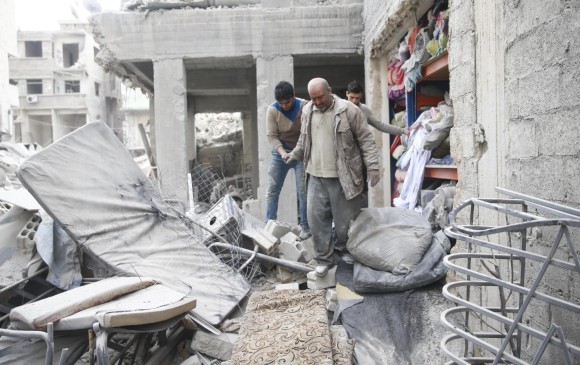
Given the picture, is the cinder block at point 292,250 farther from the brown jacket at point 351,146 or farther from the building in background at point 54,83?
the building in background at point 54,83

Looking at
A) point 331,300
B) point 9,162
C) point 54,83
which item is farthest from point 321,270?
point 54,83

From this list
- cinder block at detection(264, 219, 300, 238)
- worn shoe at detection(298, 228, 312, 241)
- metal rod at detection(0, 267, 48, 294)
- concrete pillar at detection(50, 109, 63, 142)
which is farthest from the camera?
concrete pillar at detection(50, 109, 63, 142)

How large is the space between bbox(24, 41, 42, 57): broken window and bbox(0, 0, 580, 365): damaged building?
1180 inches

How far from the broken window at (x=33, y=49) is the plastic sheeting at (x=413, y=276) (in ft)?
111

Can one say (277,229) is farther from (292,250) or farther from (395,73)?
(395,73)

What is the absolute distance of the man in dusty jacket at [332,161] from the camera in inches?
162

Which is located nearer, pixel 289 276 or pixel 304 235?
pixel 289 276

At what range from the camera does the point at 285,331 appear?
10.1 feet

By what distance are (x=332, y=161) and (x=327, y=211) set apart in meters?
0.51

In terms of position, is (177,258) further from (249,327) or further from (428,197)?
(428,197)

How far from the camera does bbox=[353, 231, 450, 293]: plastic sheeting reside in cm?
365

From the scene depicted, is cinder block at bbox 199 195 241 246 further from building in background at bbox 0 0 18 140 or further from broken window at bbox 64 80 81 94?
broken window at bbox 64 80 81 94

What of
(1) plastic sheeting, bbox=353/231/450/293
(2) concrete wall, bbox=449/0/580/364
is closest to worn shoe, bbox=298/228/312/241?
(1) plastic sheeting, bbox=353/231/450/293

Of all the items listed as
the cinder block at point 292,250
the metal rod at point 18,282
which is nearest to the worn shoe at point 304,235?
the cinder block at point 292,250
